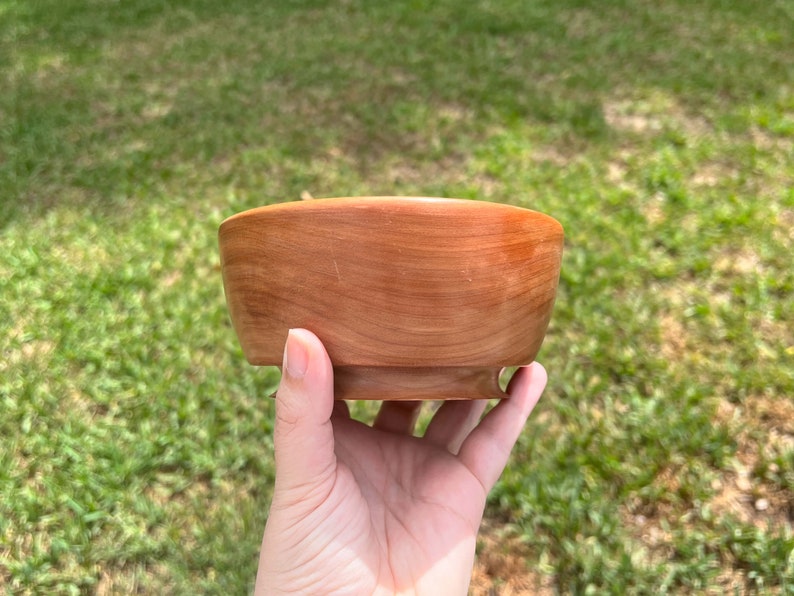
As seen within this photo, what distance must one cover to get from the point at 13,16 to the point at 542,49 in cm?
422

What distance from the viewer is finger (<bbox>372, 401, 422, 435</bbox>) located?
1.50m

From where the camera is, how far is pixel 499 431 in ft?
4.29

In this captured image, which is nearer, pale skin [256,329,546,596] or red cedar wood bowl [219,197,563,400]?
red cedar wood bowl [219,197,563,400]

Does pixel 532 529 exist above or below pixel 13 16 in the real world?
below

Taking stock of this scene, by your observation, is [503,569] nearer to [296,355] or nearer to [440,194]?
[296,355]

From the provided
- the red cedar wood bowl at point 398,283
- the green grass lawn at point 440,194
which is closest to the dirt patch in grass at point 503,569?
the green grass lawn at point 440,194

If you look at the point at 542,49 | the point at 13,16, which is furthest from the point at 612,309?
the point at 13,16

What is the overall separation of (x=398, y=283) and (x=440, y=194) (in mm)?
2019

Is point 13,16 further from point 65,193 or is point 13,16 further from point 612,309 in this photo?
point 612,309

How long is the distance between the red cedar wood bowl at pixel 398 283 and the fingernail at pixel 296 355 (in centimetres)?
3

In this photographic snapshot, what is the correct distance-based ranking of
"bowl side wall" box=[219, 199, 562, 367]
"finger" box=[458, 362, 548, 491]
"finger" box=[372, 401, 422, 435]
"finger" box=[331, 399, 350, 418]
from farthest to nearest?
"finger" box=[372, 401, 422, 435], "finger" box=[331, 399, 350, 418], "finger" box=[458, 362, 548, 491], "bowl side wall" box=[219, 199, 562, 367]

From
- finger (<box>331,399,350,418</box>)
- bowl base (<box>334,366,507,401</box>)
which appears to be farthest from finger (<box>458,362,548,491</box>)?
bowl base (<box>334,366,507,401</box>)

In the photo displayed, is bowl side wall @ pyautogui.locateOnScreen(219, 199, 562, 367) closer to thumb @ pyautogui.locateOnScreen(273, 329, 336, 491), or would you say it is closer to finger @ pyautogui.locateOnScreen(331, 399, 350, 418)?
thumb @ pyautogui.locateOnScreen(273, 329, 336, 491)

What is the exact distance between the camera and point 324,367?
865 millimetres
